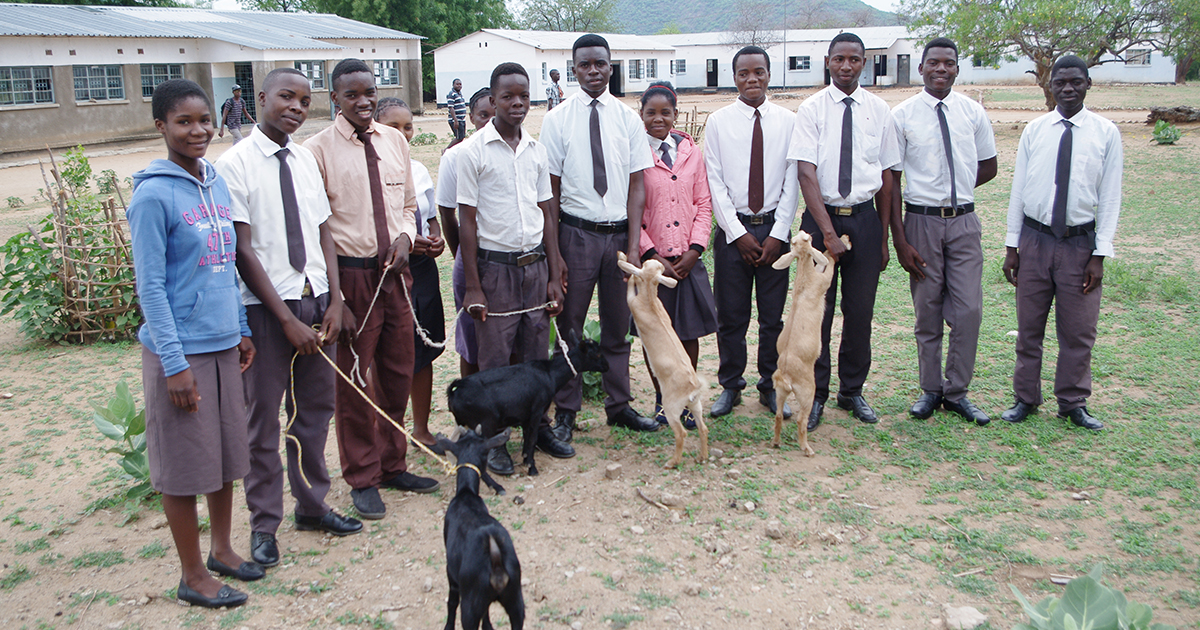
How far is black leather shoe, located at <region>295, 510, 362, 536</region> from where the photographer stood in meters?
4.00

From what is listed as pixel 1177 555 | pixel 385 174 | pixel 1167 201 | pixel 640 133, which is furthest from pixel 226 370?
pixel 1167 201

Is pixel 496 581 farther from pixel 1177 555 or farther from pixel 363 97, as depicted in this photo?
pixel 1177 555

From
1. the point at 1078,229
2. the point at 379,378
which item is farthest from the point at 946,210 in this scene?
the point at 379,378

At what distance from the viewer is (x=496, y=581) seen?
2900mm

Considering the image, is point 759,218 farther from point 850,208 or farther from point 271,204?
point 271,204

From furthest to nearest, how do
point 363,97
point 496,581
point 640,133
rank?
point 640,133 → point 363,97 → point 496,581

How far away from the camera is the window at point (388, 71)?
1394 inches

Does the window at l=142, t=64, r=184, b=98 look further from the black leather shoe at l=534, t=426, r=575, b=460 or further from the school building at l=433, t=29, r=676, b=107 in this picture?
the black leather shoe at l=534, t=426, r=575, b=460

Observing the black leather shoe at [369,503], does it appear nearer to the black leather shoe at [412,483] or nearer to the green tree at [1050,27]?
the black leather shoe at [412,483]

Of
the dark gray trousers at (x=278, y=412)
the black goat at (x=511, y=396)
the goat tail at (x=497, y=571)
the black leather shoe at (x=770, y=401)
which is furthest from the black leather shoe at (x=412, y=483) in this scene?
the black leather shoe at (x=770, y=401)

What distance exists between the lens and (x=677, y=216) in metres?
5.10

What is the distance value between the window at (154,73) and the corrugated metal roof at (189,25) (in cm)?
118

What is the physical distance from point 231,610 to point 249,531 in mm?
735

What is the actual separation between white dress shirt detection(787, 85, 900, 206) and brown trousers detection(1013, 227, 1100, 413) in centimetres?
110
